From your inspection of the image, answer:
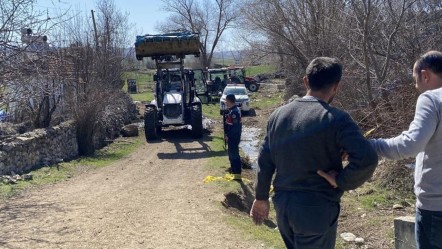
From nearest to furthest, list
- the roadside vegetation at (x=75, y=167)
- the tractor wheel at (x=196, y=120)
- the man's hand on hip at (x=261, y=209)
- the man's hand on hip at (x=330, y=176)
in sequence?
1. the man's hand on hip at (x=330, y=176)
2. the man's hand on hip at (x=261, y=209)
3. the roadside vegetation at (x=75, y=167)
4. the tractor wheel at (x=196, y=120)

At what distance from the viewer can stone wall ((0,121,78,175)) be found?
12273 mm

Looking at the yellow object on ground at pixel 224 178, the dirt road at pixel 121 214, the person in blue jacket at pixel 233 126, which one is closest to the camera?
the dirt road at pixel 121 214

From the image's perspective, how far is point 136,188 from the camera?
10578mm

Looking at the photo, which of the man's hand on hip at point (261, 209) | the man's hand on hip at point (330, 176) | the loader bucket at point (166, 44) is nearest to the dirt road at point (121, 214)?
the man's hand on hip at point (261, 209)

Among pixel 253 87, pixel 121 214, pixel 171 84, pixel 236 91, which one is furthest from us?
pixel 253 87

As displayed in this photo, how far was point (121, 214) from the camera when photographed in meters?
8.21

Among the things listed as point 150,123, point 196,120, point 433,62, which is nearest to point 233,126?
point 433,62

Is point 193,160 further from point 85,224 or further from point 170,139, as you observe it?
point 85,224

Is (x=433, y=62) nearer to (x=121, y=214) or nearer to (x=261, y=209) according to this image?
(x=261, y=209)

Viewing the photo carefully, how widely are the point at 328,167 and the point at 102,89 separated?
15478 millimetres

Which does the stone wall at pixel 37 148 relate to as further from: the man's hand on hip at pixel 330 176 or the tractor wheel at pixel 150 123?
the man's hand on hip at pixel 330 176

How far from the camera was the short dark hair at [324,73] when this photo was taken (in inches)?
133

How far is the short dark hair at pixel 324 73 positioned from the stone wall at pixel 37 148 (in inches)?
390

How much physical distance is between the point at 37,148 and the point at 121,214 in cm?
650
